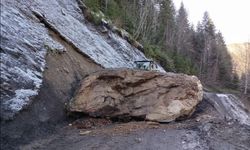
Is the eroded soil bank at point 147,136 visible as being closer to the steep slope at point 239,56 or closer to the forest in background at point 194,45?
the forest in background at point 194,45

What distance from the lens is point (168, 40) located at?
48750 mm

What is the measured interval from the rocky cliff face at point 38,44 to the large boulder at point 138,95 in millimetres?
1168

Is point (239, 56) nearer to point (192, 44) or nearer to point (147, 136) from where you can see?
point (192, 44)

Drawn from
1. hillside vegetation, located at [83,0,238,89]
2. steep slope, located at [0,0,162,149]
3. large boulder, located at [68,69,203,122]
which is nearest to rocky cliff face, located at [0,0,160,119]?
steep slope, located at [0,0,162,149]

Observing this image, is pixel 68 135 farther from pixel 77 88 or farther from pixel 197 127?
pixel 197 127

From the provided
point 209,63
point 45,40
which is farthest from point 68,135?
point 209,63

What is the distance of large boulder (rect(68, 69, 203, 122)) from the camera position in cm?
1098

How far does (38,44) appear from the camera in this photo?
10.9 m

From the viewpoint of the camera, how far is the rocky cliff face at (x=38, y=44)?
8.67 meters

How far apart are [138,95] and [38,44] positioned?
3.29 meters

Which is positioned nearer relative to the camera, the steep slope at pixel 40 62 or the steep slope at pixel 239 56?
the steep slope at pixel 40 62

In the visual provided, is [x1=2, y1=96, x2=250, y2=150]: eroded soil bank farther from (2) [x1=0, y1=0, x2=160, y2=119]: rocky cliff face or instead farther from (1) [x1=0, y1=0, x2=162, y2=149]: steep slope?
(2) [x1=0, y1=0, x2=160, y2=119]: rocky cliff face

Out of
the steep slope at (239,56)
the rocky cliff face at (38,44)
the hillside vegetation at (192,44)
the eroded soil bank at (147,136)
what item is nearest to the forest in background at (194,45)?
the hillside vegetation at (192,44)

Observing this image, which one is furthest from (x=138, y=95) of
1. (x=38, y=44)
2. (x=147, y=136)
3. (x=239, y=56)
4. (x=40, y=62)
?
(x=239, y=56)
